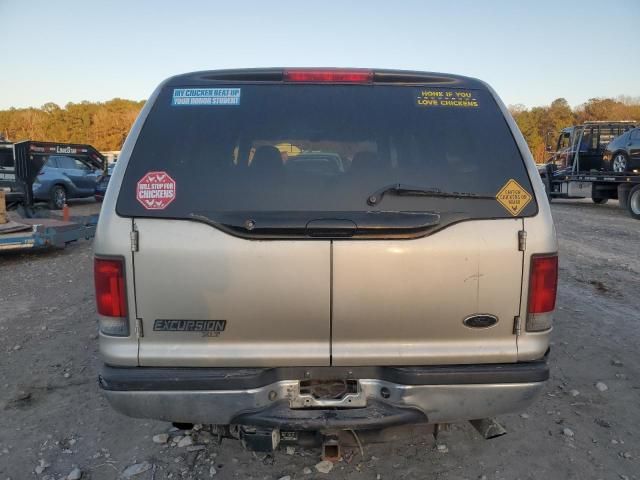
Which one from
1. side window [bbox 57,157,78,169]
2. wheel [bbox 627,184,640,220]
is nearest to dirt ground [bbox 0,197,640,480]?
wheel [bbox 627,184,640,220]

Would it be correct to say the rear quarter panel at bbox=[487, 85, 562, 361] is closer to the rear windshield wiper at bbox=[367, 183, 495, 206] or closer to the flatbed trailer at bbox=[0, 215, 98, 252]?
the rear windshield wiper at bbox=[367, 183, 495, 206]

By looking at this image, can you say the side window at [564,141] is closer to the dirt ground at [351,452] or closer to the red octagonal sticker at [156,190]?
the dirt ground at [351,452]

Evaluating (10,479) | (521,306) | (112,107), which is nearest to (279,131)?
(521,306)

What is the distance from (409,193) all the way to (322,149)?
0.56 metres

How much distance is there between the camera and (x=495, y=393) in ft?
7.36

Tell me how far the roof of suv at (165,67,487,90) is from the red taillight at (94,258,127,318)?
986 millimetres

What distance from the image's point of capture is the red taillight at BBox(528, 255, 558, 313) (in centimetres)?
226

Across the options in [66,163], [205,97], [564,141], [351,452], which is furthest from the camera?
[564,141]

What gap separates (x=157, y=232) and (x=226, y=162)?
17.8 inches

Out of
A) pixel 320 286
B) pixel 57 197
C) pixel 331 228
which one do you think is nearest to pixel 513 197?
pixel 331 228

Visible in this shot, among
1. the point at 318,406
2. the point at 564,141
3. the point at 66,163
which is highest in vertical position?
the point at 564,141

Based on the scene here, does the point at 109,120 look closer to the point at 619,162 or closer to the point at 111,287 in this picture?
the point at 619,162

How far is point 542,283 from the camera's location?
228cm

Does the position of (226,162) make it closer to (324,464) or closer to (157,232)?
(157,232)
